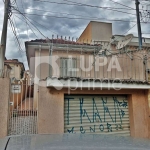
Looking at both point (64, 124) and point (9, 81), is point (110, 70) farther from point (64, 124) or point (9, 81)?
point (9, 81)

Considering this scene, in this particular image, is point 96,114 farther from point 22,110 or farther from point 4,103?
point 4,103

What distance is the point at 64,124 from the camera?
289 inches

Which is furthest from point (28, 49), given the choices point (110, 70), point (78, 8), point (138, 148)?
point (138, 148)

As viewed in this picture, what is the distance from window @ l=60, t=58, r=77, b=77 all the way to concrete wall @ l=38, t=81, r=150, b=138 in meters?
3.05

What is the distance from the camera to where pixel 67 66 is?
10.8 metres

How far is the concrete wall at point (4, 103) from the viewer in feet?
20.6

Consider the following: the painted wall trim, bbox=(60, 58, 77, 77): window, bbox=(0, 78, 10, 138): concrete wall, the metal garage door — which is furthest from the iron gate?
bbox=(60, 58, 77, 77): window

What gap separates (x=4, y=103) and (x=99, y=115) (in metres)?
3.70

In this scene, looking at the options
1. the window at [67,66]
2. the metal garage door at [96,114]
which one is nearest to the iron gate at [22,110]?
the metal garage door at [96,114]

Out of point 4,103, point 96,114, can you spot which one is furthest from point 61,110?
point 4,103

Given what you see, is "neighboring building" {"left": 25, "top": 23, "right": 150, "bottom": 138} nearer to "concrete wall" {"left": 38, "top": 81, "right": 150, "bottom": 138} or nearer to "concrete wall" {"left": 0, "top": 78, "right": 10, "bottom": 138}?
"concrete wall" {"left": 38, "top": 81, "right": 150, "bottom": 138}

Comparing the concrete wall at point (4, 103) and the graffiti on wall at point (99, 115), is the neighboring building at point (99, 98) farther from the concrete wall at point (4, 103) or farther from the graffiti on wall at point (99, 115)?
the concrete wall at point (4, 103)

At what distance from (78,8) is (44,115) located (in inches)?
330

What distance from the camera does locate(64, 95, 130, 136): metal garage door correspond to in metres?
7.50
